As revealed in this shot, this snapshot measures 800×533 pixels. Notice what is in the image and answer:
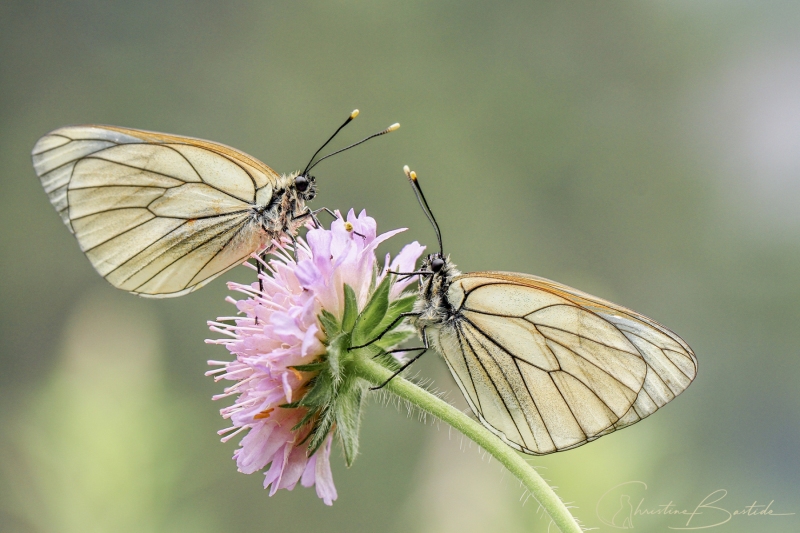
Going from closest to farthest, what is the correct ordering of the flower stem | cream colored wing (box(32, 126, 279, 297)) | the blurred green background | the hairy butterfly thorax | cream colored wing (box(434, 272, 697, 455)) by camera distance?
1. the flower stem
2. cream colored wing (box(434, 272, 697, 455))
3. the hairy butterfly thorax
4. cream colored wing (box(32, 126, 279, 297))
5. the blurred green background

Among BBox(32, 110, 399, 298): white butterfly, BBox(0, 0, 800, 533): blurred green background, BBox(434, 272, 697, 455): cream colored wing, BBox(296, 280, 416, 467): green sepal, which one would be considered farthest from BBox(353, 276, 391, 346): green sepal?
BBox(0, 0, 800, 533): blurred green background

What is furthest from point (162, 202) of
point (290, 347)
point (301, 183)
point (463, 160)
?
point (463, 160)

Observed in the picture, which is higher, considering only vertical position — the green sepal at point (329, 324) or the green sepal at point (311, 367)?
the green sepal at point (329, 324)

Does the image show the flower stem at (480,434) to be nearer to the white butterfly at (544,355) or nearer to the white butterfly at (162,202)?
the white butterfly at (544,355)

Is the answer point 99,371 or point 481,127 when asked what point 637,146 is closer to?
point 481,127

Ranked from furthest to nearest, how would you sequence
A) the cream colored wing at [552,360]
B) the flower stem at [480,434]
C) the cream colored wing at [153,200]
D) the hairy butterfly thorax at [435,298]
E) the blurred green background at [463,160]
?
the blurred green background at [463,160] < the cream colored wing at [153,200] < the hairy butterfly thorax at [435,298] < the cream colored wing at [552,360] < the flower stem at [480,434]

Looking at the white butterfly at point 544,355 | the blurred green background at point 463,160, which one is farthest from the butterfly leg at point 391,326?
the blurred green background at point 463,160

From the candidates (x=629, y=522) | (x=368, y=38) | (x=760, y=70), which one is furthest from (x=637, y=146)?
(x=629, y=522)

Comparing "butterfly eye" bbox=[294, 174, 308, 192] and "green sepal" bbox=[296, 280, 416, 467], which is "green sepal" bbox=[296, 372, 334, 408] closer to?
"green sepal" bbox=[296, 280, 416, 467]
